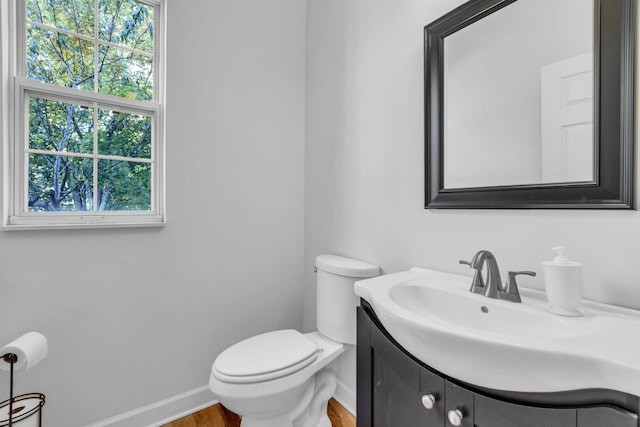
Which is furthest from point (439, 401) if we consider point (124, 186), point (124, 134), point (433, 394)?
point (124, 134)

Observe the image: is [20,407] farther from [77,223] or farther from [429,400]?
[429,400]

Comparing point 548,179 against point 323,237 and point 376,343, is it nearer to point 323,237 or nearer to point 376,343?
point 376,343

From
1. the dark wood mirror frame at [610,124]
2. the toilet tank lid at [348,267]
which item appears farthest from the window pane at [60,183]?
the dark wood mirror frame at [610,124]

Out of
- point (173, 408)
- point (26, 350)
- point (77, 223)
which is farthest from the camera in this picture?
point (173, 408)

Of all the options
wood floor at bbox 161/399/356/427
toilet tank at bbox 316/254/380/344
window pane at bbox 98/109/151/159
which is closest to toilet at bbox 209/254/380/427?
toilet tank at bbox 316/254/380/344

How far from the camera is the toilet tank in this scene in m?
1.41

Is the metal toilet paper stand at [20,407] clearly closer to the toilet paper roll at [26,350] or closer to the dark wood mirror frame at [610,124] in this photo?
the toilet paper roll at [26,350]

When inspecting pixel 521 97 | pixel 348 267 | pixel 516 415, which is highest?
pixel 521 97

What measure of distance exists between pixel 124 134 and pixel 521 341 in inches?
69.3

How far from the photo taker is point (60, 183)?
135 centimetres

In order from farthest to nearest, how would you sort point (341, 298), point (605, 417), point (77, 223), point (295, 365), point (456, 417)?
point (341, 298) → point (77, 223) → point (295, 365) → point (456, 417) → point (605, 417)

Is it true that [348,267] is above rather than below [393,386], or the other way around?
above

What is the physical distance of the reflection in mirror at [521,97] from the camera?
2.68ft

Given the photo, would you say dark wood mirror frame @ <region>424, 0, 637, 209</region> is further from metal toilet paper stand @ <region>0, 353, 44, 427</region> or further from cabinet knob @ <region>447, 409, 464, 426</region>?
metal toilet paper stand @ <region>0, 353, 44, 427</region>
